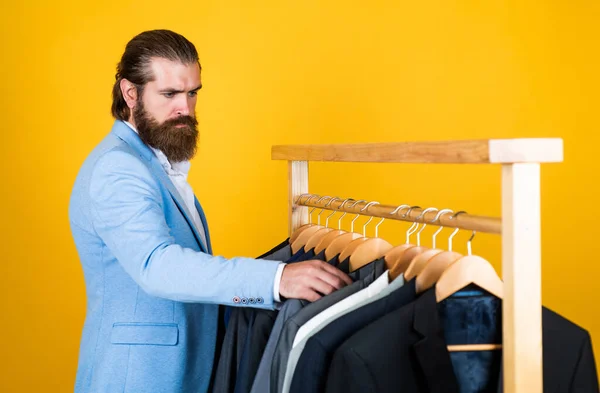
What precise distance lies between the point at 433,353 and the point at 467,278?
17 centimetres

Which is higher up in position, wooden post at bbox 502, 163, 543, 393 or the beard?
the beard

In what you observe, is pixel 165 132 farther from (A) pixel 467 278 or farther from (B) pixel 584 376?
(B) pixel 584 376

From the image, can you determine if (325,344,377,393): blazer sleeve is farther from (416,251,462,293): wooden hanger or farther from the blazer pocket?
the blazer pocket

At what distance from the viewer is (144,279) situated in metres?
1.84

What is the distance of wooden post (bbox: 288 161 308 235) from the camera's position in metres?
2.58

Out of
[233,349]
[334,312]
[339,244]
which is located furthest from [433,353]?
[233,349]

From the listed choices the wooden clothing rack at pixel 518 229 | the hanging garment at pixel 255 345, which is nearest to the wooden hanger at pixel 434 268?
the wooden clothing rack at pixel 518 229

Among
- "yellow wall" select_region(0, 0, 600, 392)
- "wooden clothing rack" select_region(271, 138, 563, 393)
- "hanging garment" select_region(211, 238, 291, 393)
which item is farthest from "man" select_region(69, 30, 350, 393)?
"yellow wall" select_region(0, 0, 600, 392)

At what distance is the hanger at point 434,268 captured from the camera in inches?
63.7

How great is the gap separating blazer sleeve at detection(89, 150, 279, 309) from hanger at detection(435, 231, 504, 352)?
431 mm

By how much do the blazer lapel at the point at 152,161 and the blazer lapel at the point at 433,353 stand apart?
0.91 m

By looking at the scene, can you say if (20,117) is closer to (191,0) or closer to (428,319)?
(191,0)

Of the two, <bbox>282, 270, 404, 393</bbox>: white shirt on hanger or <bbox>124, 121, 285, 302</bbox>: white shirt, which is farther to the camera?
<bbox>124, 121, 285, 302</bbox>: white shirt

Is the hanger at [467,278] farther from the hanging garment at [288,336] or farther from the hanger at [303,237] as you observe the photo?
the hanger at [303,237]
